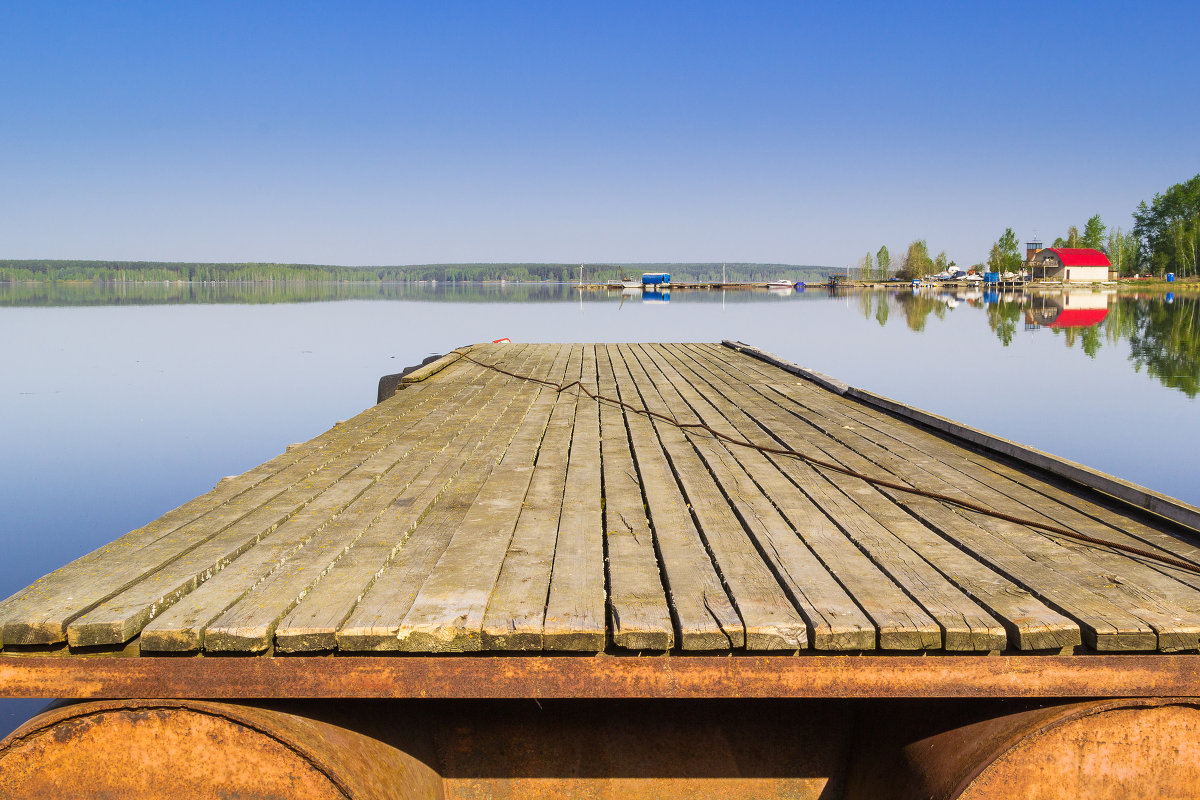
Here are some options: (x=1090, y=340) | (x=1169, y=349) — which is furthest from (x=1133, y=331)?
(x=1169, y=349)

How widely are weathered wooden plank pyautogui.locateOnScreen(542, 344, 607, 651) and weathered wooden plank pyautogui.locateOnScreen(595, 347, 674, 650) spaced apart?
1.5 inches

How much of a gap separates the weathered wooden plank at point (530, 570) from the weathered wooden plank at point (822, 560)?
2.49 feet

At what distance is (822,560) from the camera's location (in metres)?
2.65

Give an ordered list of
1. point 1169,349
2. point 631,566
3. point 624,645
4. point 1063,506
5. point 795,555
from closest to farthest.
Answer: point 624,645 → point 631,566 → point 795,555 → point 1063,506 → point 1169,349

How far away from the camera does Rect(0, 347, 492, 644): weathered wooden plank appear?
214 cm

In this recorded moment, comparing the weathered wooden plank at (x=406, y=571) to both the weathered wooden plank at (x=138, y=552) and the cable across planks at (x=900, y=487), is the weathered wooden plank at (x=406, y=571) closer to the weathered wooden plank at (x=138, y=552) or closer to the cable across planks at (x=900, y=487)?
the weathered wooden plank at (x=138, y=552)

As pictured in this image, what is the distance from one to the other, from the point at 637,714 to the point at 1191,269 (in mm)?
103754

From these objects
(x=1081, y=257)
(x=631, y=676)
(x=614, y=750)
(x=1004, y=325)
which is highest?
(x=1081, y=257)

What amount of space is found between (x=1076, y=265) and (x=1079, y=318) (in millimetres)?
59867

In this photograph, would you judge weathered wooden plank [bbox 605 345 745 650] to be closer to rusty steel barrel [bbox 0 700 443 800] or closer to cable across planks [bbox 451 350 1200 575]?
cable across planks [bbox 451 350 1200 575]

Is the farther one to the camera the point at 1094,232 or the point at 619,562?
the point at 1094,232

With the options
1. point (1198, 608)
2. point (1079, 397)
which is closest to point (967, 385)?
point (1079, 397)

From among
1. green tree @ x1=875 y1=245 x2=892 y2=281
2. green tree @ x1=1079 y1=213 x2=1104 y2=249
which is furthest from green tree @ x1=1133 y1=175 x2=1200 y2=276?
green tree @ x1=875 y1=245 x2=892 y2=281

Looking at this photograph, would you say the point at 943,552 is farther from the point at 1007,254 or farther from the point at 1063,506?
the point at 1007,254
